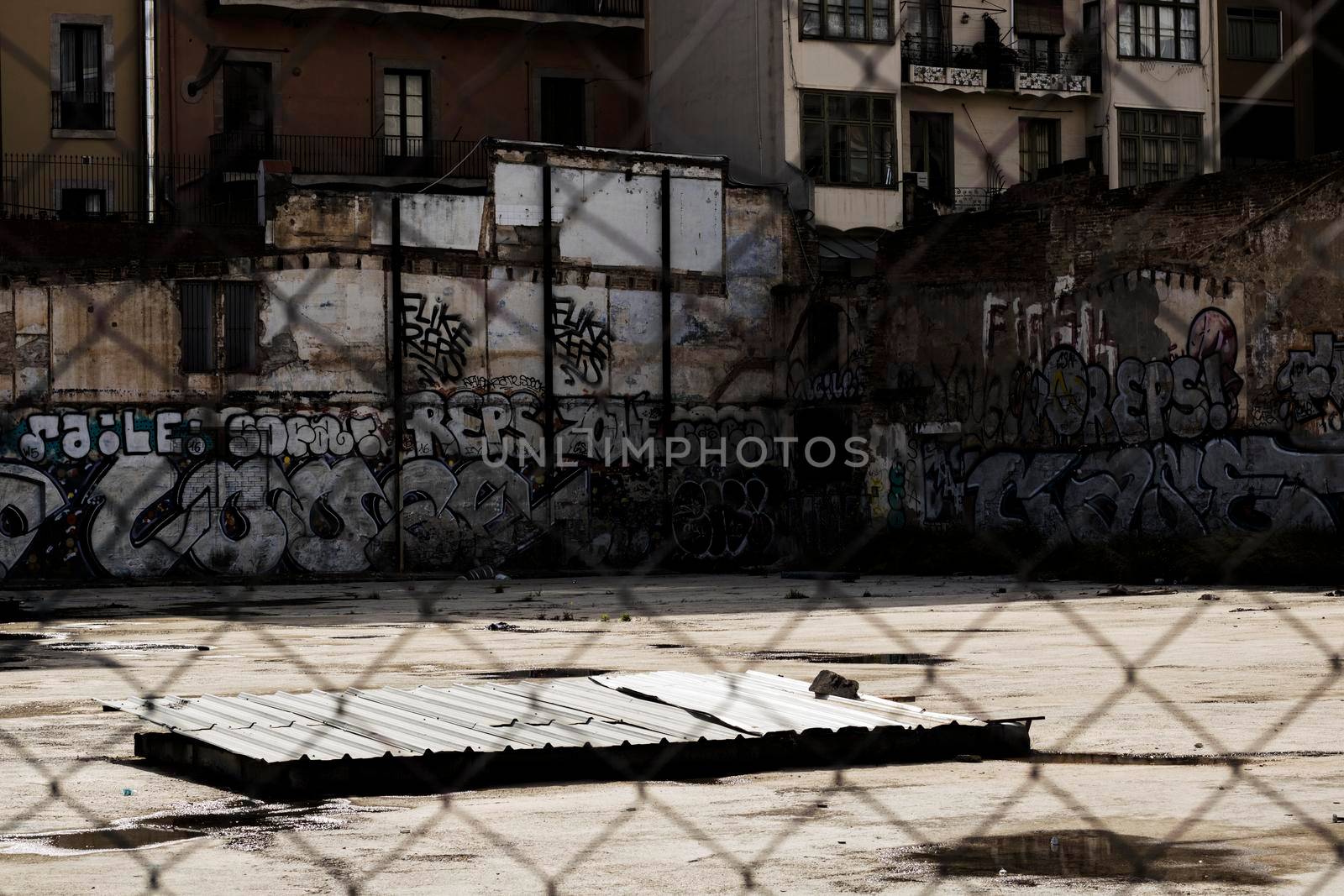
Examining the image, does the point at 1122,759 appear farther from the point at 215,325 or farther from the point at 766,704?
the point at 215,325

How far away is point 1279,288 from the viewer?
62.6ft

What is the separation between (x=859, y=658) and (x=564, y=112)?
808 inches

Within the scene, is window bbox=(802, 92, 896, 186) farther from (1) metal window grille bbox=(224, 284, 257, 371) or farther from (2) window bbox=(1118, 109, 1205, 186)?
(1) metal window grille bbox=(224, 284, 257, 371)

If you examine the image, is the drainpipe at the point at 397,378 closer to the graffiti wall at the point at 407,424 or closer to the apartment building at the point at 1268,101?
the graffiti wall at the point at 407,424

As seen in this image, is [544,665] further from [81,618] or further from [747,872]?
[81,618]

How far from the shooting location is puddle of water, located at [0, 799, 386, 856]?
4.89 m

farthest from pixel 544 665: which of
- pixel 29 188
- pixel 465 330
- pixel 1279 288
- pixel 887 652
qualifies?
pixel 29 188

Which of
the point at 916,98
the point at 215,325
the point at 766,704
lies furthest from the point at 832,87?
the point at 766,704


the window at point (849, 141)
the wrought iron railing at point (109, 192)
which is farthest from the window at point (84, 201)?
the window at point (849, 141)

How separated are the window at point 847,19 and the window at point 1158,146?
4.57 m

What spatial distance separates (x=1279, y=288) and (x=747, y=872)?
16.2 m

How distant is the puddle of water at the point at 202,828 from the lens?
489 centimetres

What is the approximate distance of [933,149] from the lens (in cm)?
3192

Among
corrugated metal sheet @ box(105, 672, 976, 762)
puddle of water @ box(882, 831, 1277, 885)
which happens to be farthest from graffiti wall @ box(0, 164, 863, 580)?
puddle of water @ box(882, 831, 1277, 885)
